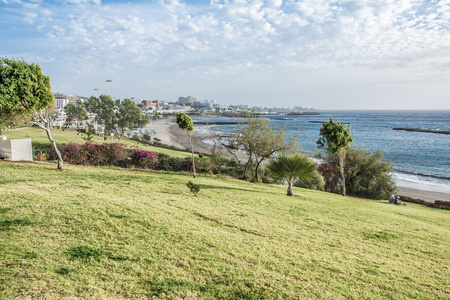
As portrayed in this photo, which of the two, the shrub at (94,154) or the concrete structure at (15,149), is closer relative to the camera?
the concrete structure at (15,149)

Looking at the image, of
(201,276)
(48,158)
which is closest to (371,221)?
(201,276)

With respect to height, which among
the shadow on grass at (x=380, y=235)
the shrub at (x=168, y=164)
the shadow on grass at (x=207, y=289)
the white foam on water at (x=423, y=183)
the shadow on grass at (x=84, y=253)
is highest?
the shadow on grass at (x=84, y=253)

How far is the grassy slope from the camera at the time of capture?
3961mm

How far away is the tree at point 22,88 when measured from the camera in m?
10.0

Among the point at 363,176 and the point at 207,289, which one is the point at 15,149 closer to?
the point at 207,289

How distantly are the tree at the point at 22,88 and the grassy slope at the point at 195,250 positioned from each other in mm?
3104

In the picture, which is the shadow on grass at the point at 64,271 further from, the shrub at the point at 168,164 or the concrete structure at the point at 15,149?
A: the shrub at the point at 168,164

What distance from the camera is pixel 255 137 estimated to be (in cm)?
1870

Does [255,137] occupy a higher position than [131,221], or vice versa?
[255,137]

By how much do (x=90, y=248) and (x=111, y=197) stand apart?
3446 mm

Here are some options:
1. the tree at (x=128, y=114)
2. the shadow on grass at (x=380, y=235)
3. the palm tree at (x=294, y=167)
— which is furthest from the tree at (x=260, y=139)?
the tree at (x=128, y=114)

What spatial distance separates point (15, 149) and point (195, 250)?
42.7 feet

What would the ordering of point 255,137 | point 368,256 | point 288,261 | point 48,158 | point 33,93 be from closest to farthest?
point 288,261
point 368,256
point 33,93
point 48,158
point 255,137

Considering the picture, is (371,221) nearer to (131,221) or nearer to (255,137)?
(131,221)
